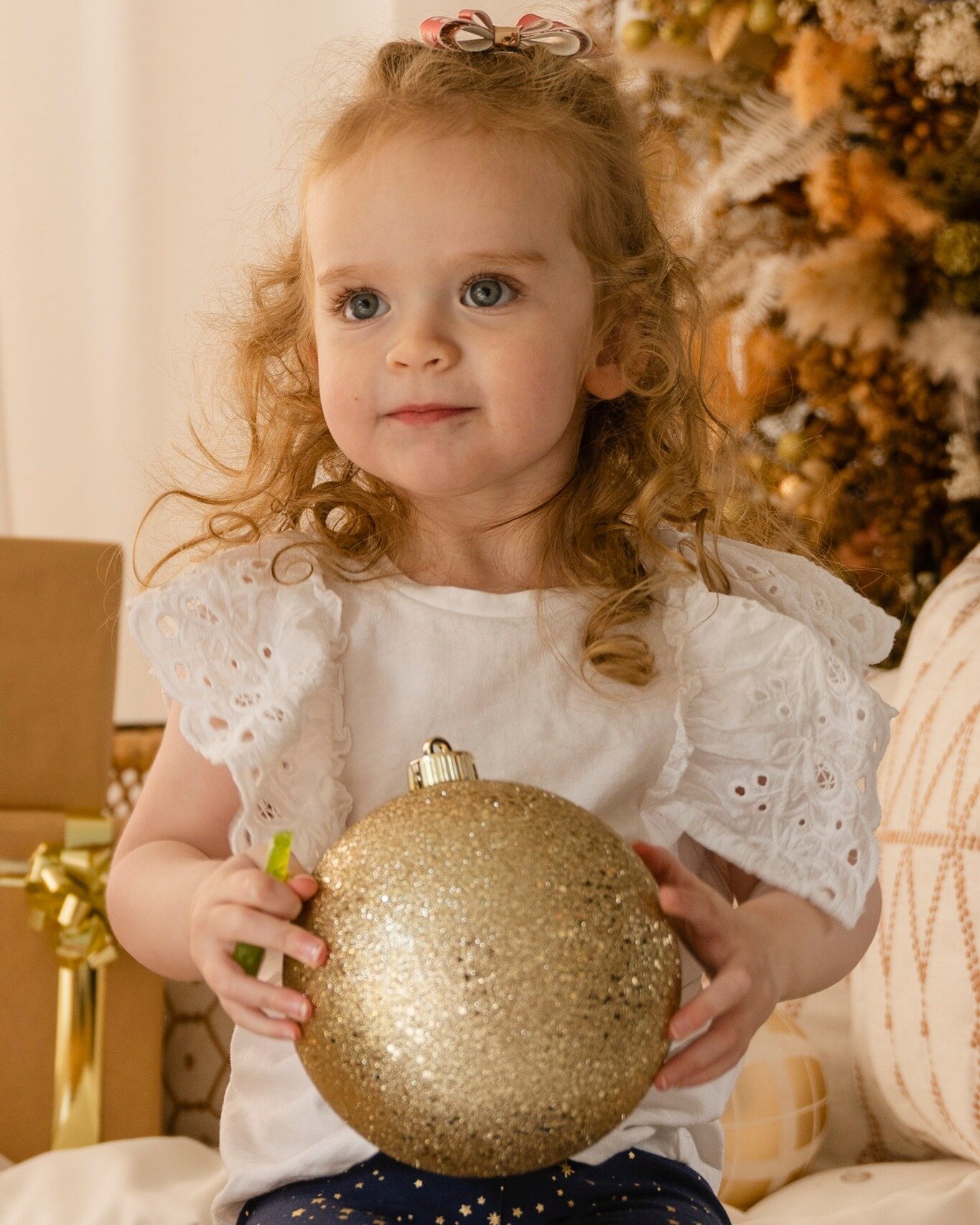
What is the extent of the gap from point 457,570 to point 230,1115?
440mm

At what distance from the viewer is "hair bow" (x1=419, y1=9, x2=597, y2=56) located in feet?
3.51

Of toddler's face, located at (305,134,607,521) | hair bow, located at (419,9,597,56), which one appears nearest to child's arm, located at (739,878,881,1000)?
toddler's face, located at (305,134,607,521)

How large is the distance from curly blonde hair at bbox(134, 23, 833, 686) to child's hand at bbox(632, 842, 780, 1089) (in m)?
0.26

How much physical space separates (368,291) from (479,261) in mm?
88

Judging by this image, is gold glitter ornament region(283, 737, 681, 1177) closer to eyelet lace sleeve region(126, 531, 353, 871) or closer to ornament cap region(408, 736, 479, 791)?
ornament cap region(408, 736, 479, 791)

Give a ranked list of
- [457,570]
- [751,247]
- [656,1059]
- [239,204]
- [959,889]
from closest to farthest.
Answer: [656,1059]
[457,570]
[959,889]
[751,247]
[239,204]

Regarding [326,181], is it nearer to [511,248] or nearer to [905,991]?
[511,248]

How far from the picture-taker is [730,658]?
3.38ft

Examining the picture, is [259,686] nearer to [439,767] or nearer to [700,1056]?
[439,767]

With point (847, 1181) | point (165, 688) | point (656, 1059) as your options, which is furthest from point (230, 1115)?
point (847, 1181)

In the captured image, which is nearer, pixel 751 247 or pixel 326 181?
pixel 326 181

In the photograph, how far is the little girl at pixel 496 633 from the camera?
3.09ft

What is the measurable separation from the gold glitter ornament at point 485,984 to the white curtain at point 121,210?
165cm

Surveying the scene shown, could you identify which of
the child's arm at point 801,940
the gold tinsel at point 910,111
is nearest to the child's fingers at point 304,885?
the child's arm at point 801,940
